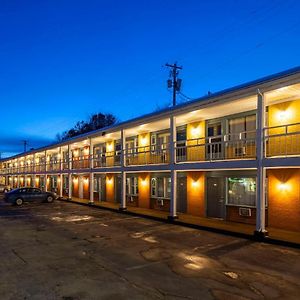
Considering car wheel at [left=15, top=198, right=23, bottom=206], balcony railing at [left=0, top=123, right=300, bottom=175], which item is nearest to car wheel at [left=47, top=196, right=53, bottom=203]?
car wheel at [left=15, top=198, right=23, bottom=206]

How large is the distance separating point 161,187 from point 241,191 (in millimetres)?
6870

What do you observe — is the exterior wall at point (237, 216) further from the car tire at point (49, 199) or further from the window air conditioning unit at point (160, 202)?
the car tire at point (49, 199)

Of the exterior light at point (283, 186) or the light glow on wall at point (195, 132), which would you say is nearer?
the exterior light at point (283, 186)

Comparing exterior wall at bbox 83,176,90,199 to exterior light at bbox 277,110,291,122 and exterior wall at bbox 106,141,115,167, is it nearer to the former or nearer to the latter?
exterior wall at bbox 106,141,115,167

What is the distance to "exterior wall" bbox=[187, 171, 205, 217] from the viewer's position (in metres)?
18.6

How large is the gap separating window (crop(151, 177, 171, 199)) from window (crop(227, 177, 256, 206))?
517 centimetres

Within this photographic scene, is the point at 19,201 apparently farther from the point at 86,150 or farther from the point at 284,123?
the point at 284,123

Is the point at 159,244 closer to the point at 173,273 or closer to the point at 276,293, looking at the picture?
the point at 173,273

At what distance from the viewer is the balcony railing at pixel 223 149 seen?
53.0ft

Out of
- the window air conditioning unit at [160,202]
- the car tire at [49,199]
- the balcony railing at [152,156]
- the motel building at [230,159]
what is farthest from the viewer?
the car tire at [49,199]

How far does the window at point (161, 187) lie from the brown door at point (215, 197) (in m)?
3.72

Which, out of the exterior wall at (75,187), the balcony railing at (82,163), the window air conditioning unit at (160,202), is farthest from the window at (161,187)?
the exterior wall at (75,187)

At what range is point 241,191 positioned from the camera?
16484 mm

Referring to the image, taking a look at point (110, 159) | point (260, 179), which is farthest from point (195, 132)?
point (110, 159)
